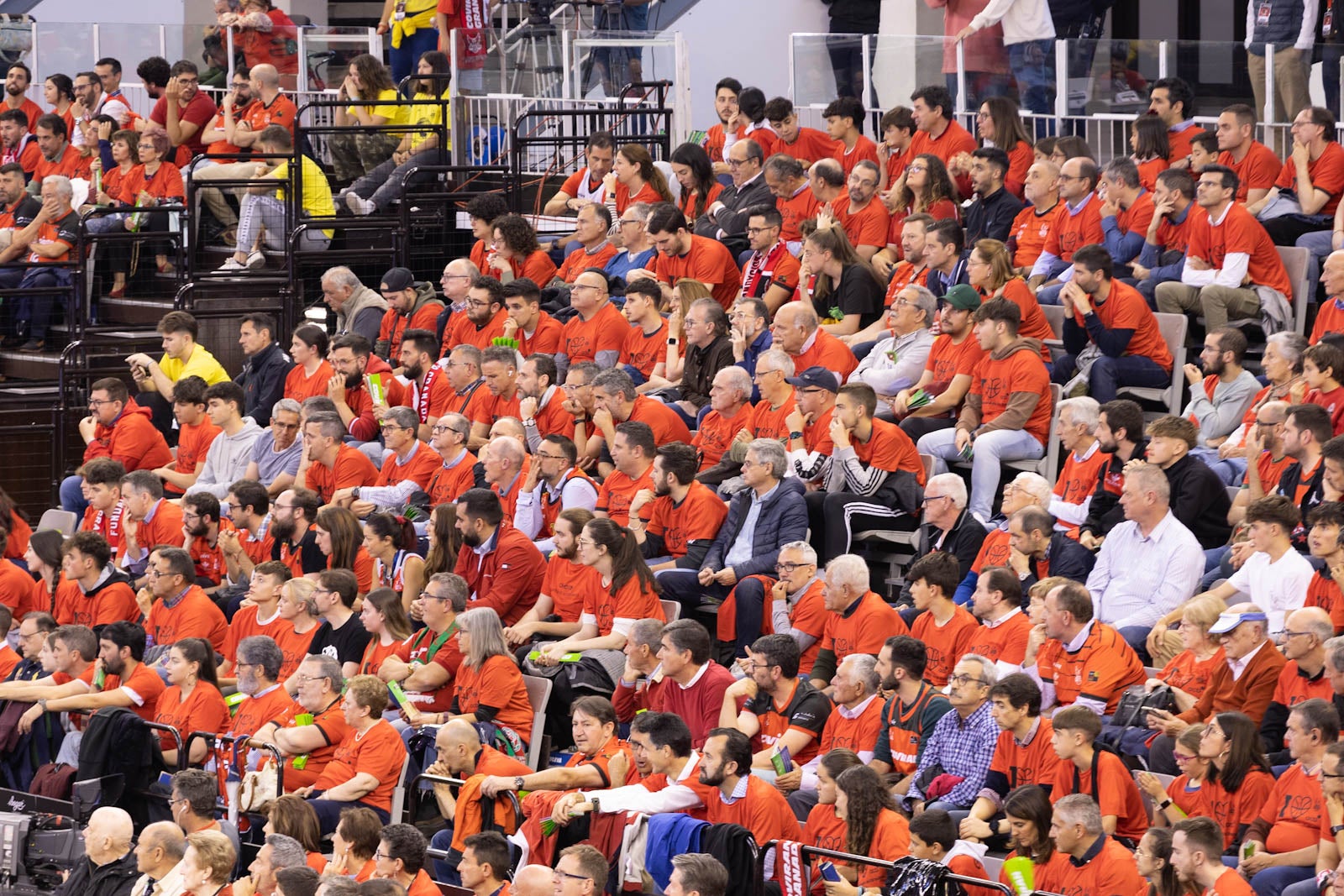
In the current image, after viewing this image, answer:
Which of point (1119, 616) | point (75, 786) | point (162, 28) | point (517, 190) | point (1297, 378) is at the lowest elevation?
point (75, 786)

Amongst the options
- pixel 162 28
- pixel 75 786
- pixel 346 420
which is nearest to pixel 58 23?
pixel 162 28

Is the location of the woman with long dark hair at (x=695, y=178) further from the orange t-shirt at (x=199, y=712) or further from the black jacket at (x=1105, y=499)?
the orange t-shirt at (x=199, y=712)

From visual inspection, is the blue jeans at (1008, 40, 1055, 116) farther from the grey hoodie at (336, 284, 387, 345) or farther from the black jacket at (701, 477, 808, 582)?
the black jacket at (701, 477, 808, 582)

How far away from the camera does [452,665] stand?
9867 millimetres

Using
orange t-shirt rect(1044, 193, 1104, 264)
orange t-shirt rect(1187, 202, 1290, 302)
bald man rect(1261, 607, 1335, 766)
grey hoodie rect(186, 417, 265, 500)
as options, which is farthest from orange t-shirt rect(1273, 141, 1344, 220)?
grey hoodie rect(186, 417, 265, 500)

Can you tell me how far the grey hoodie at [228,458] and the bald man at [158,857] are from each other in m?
4.01

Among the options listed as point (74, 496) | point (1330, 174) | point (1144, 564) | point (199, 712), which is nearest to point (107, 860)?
point (199, 712)

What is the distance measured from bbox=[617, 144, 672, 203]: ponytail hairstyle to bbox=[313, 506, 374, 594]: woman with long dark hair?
431 centimetres

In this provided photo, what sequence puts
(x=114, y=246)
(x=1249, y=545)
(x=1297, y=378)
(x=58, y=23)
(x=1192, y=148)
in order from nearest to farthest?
(x=1249, y=545), (x=1297, y=378), (x=1192, y=148), (x=114, y=246), (x=58, y=23)

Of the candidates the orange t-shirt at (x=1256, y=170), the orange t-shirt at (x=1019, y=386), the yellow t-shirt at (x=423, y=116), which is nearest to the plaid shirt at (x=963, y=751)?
the orange t-shirt at (x=1019, y=386)

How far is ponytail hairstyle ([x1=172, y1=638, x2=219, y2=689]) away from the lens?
33.5 feet

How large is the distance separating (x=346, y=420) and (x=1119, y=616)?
543cm

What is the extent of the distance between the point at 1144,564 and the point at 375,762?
350 centimetres

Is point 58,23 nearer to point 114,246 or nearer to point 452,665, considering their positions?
point 114,246
